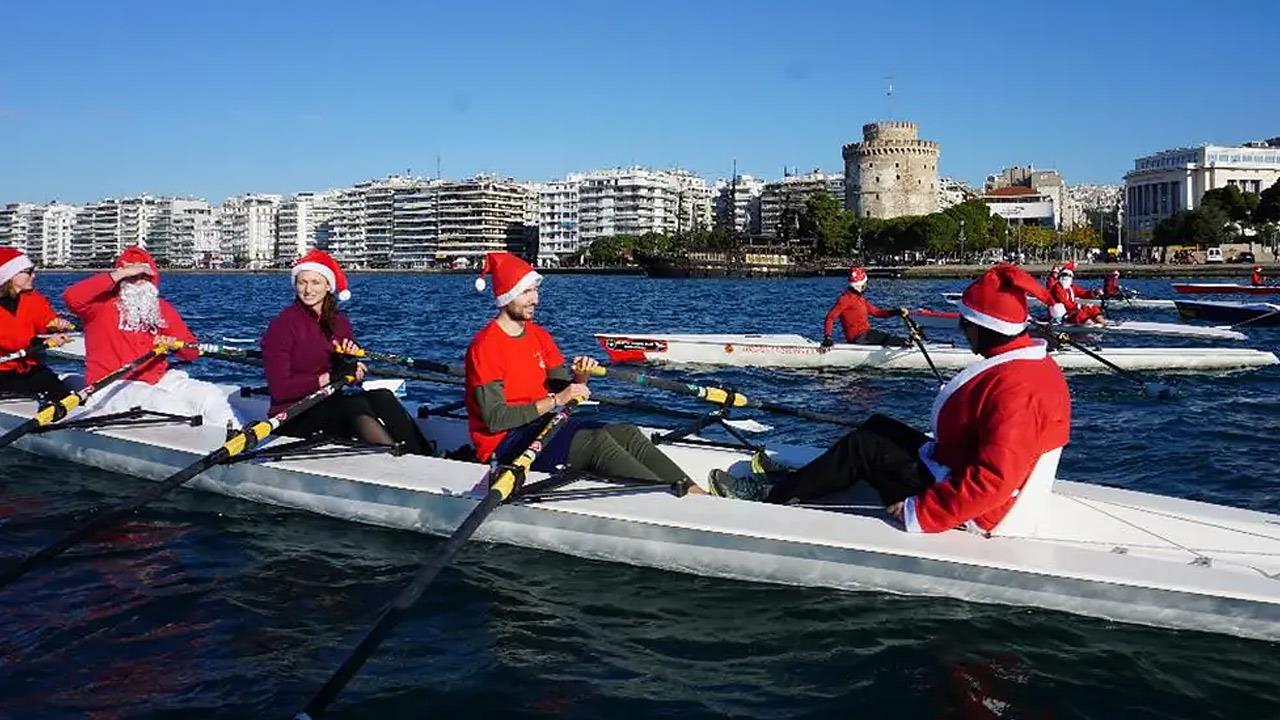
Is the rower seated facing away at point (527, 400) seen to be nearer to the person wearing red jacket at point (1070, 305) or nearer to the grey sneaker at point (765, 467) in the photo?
the grey sneaker at point (765, 467)

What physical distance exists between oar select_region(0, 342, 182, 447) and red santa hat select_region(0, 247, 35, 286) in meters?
1.54

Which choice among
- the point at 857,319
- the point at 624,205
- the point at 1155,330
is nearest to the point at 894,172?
the point at 624,205

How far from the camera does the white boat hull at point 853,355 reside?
1809cm

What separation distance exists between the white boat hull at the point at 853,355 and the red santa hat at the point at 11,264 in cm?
1124

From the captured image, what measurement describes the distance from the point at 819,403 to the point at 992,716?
10.3m

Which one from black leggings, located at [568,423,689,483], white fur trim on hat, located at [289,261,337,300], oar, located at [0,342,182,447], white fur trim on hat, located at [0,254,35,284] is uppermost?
white fur trim on hat, located at [0,254,35,284]

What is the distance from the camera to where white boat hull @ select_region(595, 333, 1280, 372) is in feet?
59.4

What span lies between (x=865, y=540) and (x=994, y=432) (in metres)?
0.99

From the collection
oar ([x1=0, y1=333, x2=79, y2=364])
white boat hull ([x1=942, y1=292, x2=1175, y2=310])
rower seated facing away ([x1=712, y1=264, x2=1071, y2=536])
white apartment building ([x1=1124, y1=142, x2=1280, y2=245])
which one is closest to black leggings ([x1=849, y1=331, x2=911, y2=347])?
rower seated facing away ([x1=712, y1=264, x2=1071, y2=536])

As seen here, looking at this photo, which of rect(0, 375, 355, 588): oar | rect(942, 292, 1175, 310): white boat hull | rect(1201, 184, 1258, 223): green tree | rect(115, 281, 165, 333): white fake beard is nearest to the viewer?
rect(0, 375, 355, 588): oar

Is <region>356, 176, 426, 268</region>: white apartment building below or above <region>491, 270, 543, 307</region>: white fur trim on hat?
above

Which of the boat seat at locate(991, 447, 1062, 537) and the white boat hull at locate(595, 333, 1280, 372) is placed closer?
the boat seat at locate(991, 447, 1062, 537)

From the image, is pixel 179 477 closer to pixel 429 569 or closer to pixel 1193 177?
pixel 429 569

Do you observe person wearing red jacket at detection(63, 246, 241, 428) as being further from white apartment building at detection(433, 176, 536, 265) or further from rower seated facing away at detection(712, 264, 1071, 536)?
white apartment building at detection(433, 176, 536, 265)
